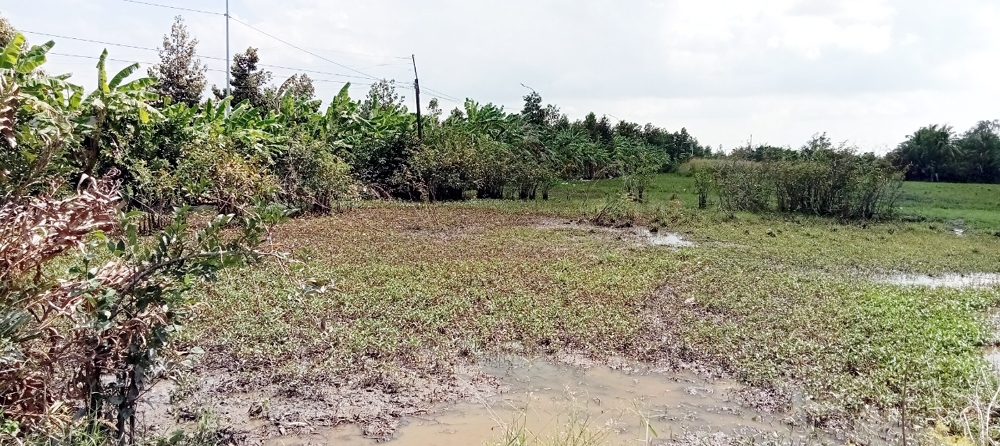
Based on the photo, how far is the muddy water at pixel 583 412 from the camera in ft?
12.9

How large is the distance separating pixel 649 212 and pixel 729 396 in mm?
11323

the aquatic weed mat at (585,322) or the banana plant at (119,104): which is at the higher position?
A: the banana plant at (119,104)

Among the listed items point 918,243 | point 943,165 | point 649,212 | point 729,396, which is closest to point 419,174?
point 649,212

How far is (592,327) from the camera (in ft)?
20.2

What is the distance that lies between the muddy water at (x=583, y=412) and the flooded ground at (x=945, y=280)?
544 centimetres

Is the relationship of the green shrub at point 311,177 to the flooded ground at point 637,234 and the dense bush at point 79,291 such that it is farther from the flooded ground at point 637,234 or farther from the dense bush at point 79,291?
the dense bush at point 79,291

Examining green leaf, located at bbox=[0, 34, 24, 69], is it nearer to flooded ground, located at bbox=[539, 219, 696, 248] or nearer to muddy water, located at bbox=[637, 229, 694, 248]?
flooded ground, located at bbox=[539, 219, 696, 248]

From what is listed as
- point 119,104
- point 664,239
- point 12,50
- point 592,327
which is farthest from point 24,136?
point 664,239

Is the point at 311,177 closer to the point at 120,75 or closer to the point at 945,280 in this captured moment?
the point at 120,75

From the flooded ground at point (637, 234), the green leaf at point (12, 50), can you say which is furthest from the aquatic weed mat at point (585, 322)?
the green leaf at point (12, 50)

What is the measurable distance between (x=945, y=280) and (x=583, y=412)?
7490mm

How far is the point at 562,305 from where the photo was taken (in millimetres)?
6902

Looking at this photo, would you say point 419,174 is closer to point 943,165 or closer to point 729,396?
point 729,396

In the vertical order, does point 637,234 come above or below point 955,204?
below
